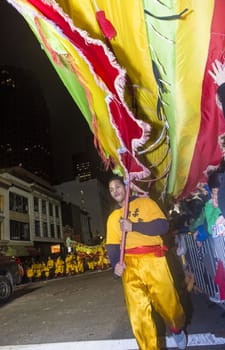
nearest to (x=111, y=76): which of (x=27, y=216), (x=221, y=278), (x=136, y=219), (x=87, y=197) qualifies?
(x=136, y=219)

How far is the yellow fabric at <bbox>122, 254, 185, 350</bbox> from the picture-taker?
137 inches

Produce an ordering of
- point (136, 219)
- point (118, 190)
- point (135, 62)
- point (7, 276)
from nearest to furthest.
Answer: point (135, 62) → point (136, 219) → point (118, 190) → point (7, 276)

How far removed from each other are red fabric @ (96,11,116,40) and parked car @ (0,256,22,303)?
9167mm

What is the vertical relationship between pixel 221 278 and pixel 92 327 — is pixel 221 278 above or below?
above

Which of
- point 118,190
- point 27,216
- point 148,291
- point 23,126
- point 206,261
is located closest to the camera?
point 148,291

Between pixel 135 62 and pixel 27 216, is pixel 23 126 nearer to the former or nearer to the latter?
pixel 27 216

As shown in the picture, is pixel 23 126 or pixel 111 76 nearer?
pixel 111 76

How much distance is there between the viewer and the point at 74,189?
88688 mm

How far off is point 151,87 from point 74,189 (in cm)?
8553

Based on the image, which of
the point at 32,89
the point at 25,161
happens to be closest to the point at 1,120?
the point at 25,161

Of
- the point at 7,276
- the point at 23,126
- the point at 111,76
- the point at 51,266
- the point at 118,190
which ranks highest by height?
the point at 23,126

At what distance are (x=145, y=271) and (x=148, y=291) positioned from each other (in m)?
0.23

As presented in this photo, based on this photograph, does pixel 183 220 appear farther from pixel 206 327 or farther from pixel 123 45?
pixel 123 45

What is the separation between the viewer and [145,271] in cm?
361
